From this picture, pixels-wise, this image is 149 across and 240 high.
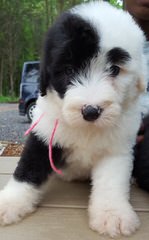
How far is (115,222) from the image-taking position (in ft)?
3.56

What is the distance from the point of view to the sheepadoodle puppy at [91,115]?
1.05 meters

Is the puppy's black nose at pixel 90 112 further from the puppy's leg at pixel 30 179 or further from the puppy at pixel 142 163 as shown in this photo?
the puppy at pixel 142 163

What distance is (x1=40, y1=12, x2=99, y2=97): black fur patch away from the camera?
1.05m

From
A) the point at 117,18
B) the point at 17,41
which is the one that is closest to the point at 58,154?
the point at 117,18

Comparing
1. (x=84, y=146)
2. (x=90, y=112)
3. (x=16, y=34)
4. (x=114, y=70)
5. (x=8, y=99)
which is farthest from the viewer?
(x=8, y=99)

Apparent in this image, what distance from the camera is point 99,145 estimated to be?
4.01ft

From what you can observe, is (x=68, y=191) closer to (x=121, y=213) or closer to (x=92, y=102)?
(x=121, y=213)

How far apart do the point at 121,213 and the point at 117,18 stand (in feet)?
1.96

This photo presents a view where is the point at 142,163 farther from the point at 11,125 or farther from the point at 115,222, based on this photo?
the point at 11,125

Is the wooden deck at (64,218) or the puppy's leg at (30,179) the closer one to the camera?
the wooden deck at (64,218)

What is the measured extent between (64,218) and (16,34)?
8250 millimetres

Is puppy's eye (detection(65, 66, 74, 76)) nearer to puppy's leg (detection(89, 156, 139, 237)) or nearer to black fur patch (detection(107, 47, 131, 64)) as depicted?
black fur patch (detection(107, 47, 131, 64))

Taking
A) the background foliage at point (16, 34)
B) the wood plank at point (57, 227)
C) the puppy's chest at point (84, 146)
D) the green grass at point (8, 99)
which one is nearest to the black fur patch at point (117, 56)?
the puppy's chest at point (84, 146)

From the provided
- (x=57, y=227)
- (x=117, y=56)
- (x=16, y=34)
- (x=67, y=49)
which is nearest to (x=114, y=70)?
(x=117, y=56)
